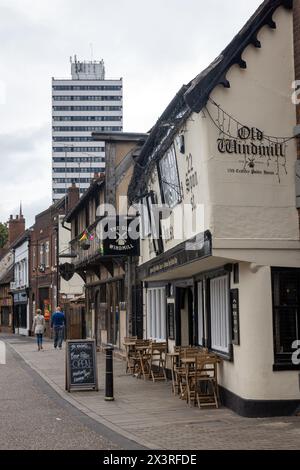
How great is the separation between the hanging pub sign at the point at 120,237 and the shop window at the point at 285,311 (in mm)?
8811

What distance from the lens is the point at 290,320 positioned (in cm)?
1179

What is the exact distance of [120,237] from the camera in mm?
20250

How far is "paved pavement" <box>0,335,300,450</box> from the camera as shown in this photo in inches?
373

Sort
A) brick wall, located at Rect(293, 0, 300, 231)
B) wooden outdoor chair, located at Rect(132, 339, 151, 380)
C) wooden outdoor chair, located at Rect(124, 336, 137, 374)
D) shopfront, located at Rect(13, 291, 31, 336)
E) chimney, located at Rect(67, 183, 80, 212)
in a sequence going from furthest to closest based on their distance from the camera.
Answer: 1. shopfront, located at Rect(13, 291, 31, 336)
2. chimney, located at Rect(67, 183, 80, 212)
3. wooden outdoor chair, located at Rect(124, 336, 137, 374)
4. wooden outdoor chair, located at Rect(132, 339, 151, 380)
5. brick wall, located at Rect(293, 0, 300, 231)

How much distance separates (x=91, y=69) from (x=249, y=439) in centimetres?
17525

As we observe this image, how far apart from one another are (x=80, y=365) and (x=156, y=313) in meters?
4.61

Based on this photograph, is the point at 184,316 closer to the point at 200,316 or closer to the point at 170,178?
the point at 200,316

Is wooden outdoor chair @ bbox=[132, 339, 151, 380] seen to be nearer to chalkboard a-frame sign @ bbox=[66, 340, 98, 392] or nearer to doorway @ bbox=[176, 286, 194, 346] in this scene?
doorway @ bbox=[176, 286, 194, 346]

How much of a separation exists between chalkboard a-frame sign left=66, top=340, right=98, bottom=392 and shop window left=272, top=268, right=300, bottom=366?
17.2 ft

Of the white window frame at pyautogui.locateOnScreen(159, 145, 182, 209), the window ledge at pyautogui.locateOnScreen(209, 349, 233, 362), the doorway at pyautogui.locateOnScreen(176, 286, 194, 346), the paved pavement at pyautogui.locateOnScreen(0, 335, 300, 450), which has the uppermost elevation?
the white window frame at pyautogui.locateOnScreen(159, 145, 182, 209)

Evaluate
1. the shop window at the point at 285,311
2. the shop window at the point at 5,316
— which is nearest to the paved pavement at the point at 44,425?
the shop window at the point at 285,311

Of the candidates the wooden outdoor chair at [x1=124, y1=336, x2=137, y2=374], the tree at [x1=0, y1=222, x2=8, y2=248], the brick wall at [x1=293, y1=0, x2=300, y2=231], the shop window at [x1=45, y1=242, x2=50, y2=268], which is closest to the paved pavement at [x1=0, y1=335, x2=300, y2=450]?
the wooden outdoor chair at [x1=124, y1=336, x2=137, y2=374]

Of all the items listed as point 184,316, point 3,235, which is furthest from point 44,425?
point 3,235
